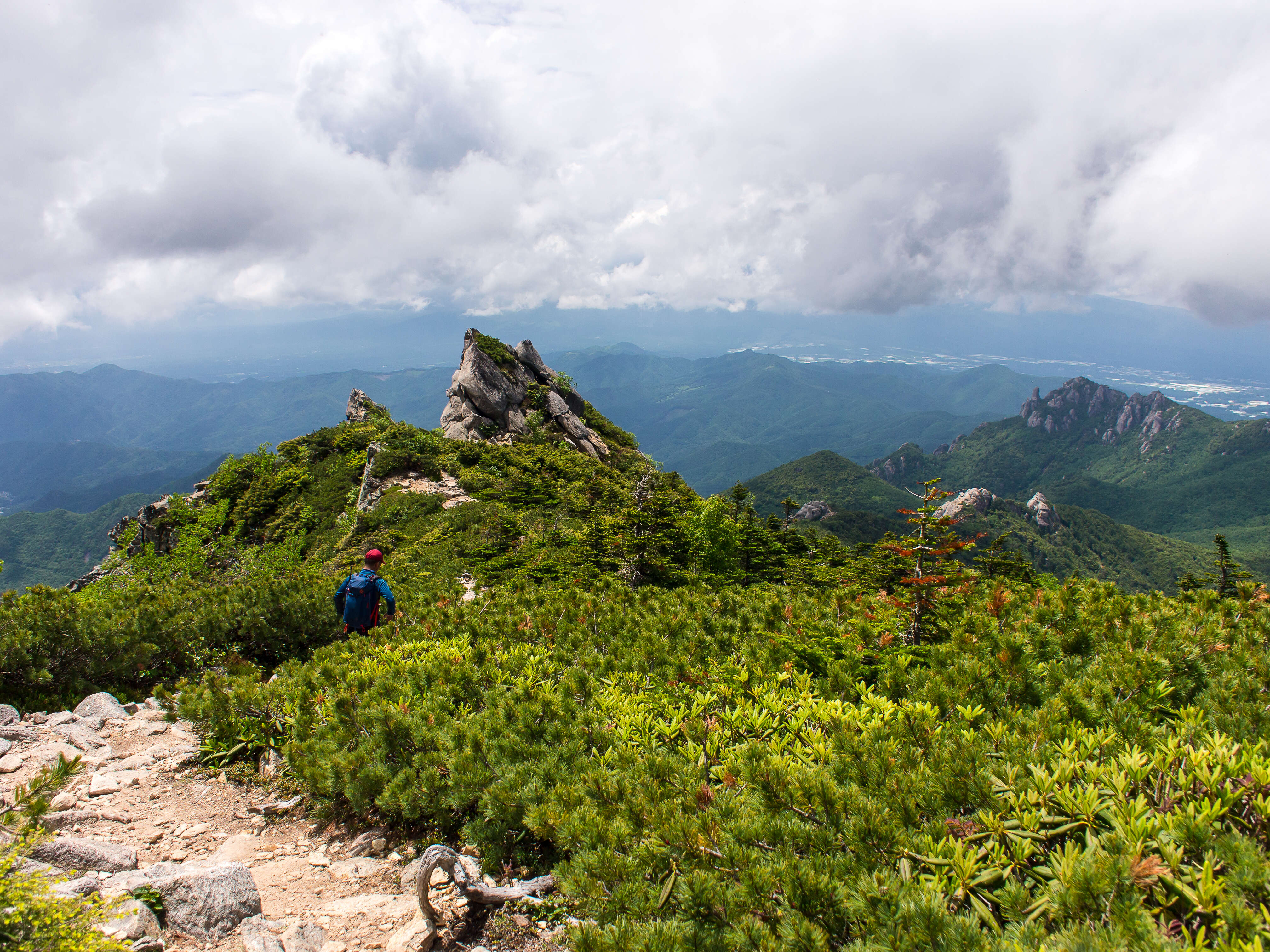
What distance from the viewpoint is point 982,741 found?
3801 millimetres

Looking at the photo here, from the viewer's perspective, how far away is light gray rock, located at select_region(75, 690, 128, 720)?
25.9ft

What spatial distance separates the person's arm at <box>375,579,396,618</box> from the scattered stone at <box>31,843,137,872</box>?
4.82 meters

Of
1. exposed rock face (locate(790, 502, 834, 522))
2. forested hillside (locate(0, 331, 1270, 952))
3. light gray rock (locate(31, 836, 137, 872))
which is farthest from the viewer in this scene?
exposed rock face (locate(790, 502, 834, 522))

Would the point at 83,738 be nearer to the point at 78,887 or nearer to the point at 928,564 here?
the point at 78,887

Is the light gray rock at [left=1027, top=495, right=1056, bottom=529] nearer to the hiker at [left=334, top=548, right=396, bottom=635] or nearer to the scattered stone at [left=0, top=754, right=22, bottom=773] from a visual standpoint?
the hiker at [left=334, top=548, right=396, bottom=635]

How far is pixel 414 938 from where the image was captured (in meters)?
3.96

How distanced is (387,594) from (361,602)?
17.6 inches

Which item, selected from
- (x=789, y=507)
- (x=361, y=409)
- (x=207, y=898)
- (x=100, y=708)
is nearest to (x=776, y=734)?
(x=207, y=898)

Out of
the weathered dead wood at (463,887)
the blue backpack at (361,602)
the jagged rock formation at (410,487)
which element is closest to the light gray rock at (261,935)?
the weathered dead wood at (463,887)

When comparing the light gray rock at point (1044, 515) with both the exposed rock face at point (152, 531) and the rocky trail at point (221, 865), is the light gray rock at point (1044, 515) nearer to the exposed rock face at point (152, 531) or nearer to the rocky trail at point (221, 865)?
the exposed rock face at point (152, 531)

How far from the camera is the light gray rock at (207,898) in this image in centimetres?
385

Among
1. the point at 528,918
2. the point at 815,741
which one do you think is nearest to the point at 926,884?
the point at 815,741

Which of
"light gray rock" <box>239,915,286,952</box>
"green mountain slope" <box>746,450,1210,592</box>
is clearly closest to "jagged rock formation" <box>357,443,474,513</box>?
"light gray rock" <box>239,915,286,952</box>

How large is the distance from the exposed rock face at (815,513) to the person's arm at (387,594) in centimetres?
11738
